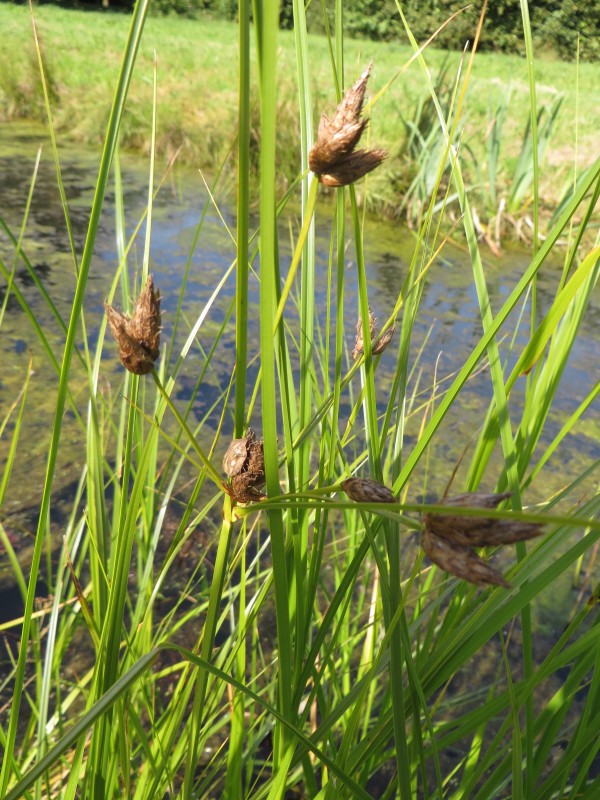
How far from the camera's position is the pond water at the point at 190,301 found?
184cm

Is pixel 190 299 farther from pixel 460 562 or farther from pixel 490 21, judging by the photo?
pixel 490 21

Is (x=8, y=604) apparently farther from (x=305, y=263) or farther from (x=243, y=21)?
(x=243, y=21)

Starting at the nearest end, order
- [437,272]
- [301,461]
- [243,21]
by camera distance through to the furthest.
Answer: [243,21] < [301,461] < [437,272]

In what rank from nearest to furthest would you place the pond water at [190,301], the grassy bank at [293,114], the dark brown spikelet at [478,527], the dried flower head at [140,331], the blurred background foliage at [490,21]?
1. the dark brown spikelet at [478,527]
2. the dried flower head at [140,331]
3. the pond water at [190,301]
4. the grassy bank at [293,114]
5. the blurred background foliage at [490,21]

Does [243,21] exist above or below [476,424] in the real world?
above

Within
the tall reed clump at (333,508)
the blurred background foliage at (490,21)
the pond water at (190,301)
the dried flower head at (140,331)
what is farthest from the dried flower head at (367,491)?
the blurred background foliage at (490,21)

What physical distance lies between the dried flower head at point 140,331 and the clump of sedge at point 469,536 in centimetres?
16

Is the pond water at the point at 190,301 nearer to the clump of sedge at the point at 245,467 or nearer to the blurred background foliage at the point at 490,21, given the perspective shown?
the clump of sedge at the point at 245,467

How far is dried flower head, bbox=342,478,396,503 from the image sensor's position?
11.5 inches

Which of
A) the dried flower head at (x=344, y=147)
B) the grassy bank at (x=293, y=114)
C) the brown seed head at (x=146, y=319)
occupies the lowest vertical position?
the grassy bank at (x=293, y=114)

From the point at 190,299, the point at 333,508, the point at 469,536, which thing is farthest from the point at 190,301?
the point at 469,536

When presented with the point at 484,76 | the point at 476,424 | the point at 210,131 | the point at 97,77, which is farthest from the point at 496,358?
the point at 484,76

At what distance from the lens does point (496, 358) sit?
0.51 m

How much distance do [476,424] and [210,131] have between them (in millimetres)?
3440
